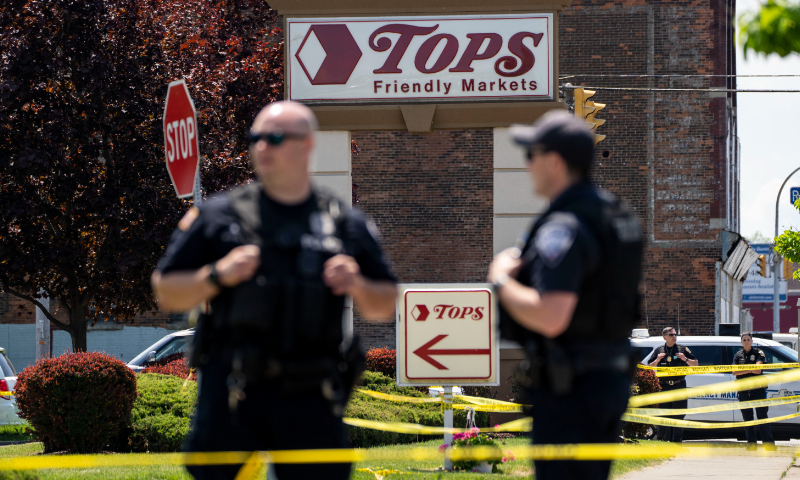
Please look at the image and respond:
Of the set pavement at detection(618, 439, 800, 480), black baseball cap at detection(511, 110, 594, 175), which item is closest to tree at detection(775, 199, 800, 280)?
pavement at detection(618, 439, 800, 480)

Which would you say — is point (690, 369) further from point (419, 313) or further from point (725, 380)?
point (419, 313)

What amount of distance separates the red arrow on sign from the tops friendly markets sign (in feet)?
13.3

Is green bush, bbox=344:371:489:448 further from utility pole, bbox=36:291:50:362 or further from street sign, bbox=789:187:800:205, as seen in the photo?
street sign, bbox=789:187:800:205

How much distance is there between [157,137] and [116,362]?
18.5 ft

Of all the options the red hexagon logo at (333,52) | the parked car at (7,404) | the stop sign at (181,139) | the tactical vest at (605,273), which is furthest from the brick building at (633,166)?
the tactical vest at (605,273)

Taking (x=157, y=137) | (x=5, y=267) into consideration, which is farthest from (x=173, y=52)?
(x=5, y=267)

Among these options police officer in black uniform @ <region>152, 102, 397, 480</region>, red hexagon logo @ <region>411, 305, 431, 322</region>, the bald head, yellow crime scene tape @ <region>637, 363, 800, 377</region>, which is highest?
the bald head

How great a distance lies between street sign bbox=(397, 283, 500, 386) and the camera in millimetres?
9312

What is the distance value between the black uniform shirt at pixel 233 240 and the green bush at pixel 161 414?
8.12m

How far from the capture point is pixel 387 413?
13.1 meters

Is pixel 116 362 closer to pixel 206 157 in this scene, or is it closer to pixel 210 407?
pixel 206 157

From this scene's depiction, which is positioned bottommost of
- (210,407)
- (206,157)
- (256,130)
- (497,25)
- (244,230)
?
(210,407)

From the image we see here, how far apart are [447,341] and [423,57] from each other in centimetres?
442

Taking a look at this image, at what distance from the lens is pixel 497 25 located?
1215cm
